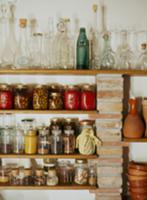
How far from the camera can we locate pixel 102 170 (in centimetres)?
226

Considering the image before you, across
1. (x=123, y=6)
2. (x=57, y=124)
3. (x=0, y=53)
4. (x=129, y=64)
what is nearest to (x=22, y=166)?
(x=57, y=124)

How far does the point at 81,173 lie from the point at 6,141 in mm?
511

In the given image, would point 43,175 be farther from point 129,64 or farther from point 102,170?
point 129,64

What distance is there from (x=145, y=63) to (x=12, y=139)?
38.6 inches

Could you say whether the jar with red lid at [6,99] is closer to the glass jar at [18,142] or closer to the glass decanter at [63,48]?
the glass jar at [18,142]

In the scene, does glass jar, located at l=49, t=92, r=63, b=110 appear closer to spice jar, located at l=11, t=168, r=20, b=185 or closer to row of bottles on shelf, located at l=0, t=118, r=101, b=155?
row of bottles on shelf, located at l=0, t=118, r=101, b=155

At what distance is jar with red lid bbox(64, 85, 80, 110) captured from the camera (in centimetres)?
226

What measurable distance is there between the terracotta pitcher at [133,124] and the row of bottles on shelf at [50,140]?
19 cm

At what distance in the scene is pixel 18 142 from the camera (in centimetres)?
231

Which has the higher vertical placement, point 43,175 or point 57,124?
point 57,124

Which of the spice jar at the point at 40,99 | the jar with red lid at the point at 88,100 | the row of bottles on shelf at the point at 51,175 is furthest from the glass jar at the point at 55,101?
the row of bottles on shelf at the point at 51,175

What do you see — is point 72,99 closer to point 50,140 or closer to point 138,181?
→ point 50,140

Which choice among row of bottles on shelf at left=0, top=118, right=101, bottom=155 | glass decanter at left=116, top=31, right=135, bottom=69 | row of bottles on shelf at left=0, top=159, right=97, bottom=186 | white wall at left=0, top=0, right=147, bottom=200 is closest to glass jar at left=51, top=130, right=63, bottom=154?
row of bottles on shelf at left=0, top=118, right=101, bottom=155

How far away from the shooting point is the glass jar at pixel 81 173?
2303mm
